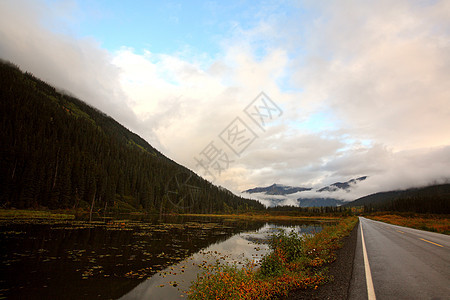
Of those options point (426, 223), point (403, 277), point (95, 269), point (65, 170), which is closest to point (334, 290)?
point (403, 277)

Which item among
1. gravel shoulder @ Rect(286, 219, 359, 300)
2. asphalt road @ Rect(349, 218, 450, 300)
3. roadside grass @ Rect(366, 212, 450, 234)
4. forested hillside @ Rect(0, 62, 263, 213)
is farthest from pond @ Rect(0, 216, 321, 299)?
forested hillside @ Rect(0, 62, 263, 213)

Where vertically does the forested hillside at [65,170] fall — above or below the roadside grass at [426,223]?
above

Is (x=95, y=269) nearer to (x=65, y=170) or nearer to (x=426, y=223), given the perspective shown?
(x=426, y=223)

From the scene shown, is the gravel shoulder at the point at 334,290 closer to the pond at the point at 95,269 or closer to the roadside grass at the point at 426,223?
the pond at the point at 95,269

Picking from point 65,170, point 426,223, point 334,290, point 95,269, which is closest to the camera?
point 334,290

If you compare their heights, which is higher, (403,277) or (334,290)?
(403,277)

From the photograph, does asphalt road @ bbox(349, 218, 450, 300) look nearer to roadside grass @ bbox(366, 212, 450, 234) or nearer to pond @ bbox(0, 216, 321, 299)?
pond @ bbox(0, 216, 321, 299)

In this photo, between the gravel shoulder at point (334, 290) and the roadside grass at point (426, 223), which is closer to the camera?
the gravel shoulder at point (334, 290)

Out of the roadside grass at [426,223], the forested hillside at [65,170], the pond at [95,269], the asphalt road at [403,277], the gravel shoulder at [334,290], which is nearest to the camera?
the asphalt road at [403,277]

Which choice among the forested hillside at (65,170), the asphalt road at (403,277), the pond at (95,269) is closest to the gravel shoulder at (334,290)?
the asphalt road at (403,277)

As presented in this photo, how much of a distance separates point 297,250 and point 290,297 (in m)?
6.61

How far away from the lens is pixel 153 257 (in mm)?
17875

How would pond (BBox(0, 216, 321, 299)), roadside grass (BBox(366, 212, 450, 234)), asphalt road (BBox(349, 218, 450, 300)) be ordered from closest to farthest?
asphalt road (BBox(349, 218, 450, 300)) < pond (BBox(0, 216, 321, 299)) < roadside grass (BBox(366, 212, 450, 234))

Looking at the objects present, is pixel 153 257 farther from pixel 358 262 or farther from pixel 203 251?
pixel 358 262
